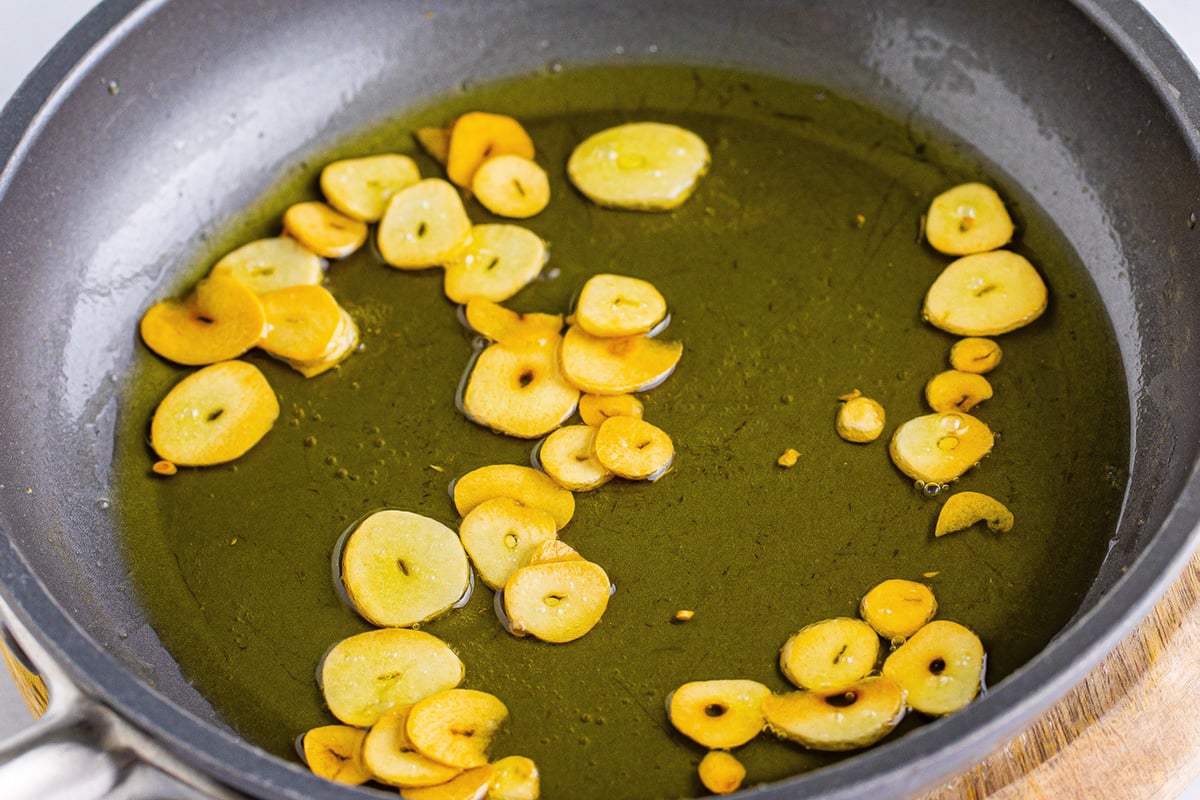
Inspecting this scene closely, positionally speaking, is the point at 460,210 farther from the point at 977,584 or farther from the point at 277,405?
the point at 977,584

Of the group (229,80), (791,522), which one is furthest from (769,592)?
(229,80)

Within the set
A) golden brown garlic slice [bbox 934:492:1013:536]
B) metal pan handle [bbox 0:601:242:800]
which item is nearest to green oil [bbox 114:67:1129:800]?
golden brown garlic slice [bbox 934:492:1013:536]

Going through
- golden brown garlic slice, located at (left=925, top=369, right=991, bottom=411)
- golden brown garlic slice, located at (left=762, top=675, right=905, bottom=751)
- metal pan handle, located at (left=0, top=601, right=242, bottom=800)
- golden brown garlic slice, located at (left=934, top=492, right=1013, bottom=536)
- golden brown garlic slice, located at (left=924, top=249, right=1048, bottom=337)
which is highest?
golden brown garlic slice, located at (left=924, top=249, right=1048, bottom=337)

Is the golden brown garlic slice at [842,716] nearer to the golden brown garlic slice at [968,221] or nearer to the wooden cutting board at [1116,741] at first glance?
the wooden cutting board at [1116,741]

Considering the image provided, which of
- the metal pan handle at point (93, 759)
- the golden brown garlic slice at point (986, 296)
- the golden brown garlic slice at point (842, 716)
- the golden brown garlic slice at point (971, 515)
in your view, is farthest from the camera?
the golden brown garlic slice at point (986, 296)

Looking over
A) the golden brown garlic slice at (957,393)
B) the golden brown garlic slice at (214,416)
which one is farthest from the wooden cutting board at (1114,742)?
the golden brown garlic slice at (214,416)

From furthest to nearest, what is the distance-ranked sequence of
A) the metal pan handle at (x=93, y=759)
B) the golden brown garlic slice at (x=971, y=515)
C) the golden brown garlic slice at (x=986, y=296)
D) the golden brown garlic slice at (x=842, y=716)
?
the golden brown garlic slice at (x=986, y=296), the golden brown garlic slice at (x=971, y=515), the golden brown garlic slice at (x=842, y=716), the metal pan handle at (x=93, y=759)

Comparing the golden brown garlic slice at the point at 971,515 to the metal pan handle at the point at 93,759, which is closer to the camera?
the metal pan handle at the point at 93,759

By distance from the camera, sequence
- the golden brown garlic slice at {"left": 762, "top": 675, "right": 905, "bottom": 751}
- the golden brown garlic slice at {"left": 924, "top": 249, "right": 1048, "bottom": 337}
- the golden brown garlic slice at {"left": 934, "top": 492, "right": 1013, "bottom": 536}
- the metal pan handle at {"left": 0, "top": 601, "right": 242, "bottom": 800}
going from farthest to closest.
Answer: the golden brown garlic slice at {"left": 924, "top": 249, "right": 1048, "bottom": 337} < the golden brown garlic slice at {"left": 934, "top": 492, "right": 1013, "bottom": 536} < the golden brown garlic slice at {"left": 762, "top": 675, "right": 905, "bottom": 751} < the metal pan handle at {"left": 0, "top": 601, "right": 242, "bottom": 800}

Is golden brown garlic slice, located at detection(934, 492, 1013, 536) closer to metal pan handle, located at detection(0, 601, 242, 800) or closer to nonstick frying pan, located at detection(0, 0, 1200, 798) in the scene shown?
nonstick frying pan, located at detection(0, 0, 1200, 798)
